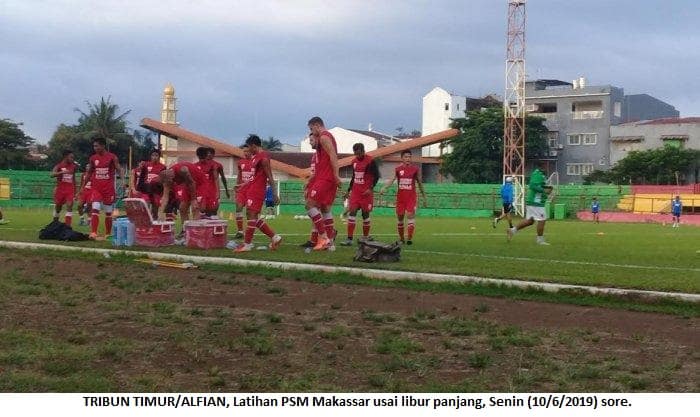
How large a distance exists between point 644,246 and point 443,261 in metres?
8.10

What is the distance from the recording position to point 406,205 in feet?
60.7

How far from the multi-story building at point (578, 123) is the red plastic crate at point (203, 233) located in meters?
76.0

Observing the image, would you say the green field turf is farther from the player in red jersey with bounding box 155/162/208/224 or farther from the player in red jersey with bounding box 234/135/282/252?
the player in red jersey with bounding box 155/162/208/224

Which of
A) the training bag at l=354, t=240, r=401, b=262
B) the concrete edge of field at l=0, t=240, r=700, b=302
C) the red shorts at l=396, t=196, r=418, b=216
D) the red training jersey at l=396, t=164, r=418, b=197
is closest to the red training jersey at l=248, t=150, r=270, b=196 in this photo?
the concrete edge of field at l=0, t=240, r=700, b=302

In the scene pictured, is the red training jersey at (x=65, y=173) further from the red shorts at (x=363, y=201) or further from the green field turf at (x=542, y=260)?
the red shorts at (x=363, y=201)

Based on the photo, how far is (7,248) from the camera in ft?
49.7

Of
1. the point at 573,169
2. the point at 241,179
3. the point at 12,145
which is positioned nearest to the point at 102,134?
the point at 12,145

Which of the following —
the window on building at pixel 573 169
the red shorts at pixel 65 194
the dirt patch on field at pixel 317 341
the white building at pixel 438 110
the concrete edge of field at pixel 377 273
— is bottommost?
the dirt patch on field at pixel 317 341

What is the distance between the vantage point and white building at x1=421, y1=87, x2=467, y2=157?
105 m

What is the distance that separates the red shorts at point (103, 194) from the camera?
57.7ft

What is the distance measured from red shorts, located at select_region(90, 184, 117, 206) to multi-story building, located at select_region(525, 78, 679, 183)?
7466 cm

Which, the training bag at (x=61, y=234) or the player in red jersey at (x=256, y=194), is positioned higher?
the player in red jersey at (x=256, y=194)

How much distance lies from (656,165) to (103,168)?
66.9 meters

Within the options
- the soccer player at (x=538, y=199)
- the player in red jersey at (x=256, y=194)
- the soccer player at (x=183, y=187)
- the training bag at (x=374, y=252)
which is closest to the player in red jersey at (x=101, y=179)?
the soccer player at (x=183, y=187)
